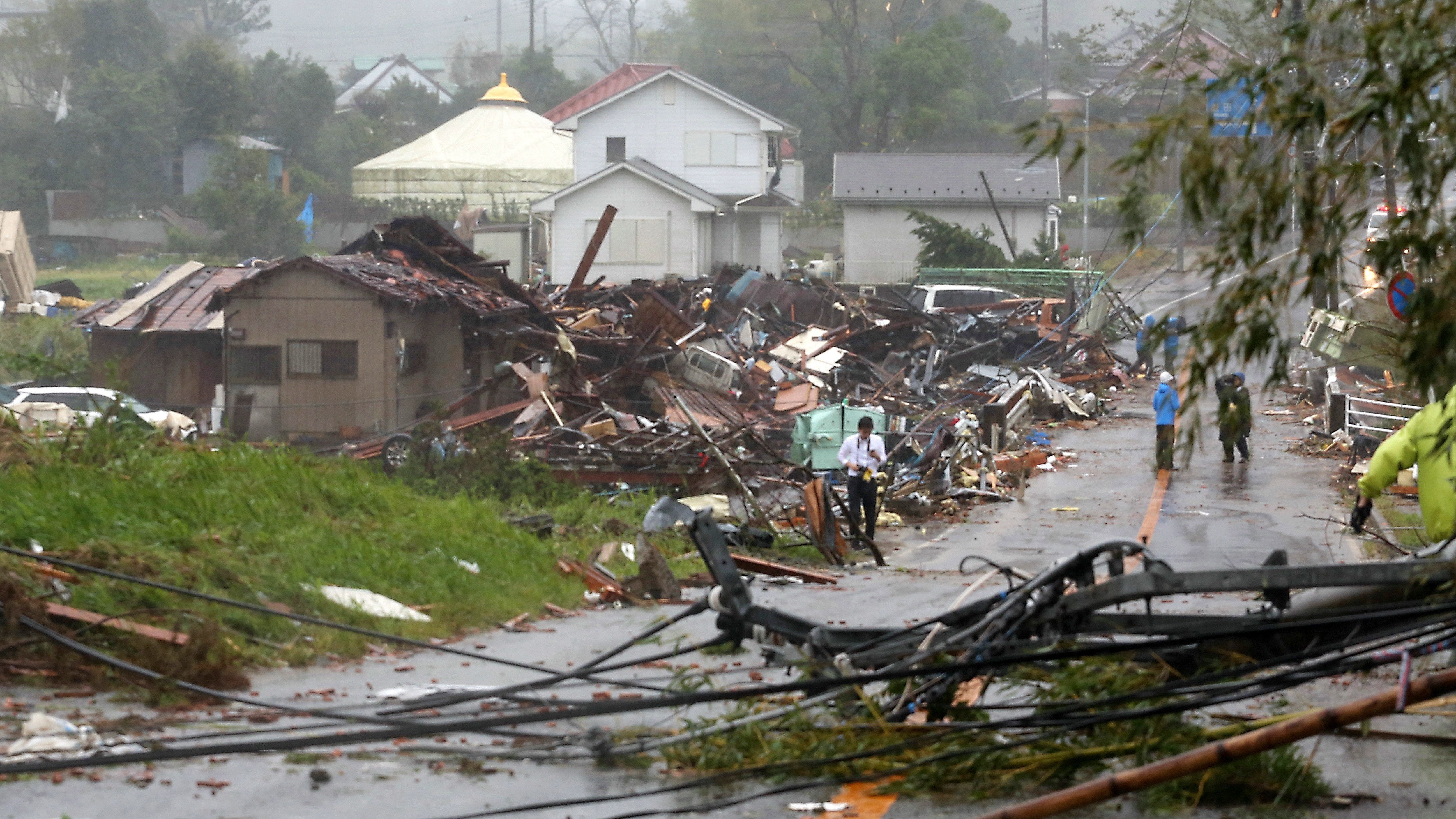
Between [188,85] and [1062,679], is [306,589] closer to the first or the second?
[1062,679]

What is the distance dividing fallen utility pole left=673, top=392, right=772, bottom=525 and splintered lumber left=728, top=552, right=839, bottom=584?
8.46 feet

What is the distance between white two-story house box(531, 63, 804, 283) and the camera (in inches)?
1800

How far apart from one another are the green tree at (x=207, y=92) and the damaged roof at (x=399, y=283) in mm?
39417

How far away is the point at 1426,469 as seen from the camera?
7.08 m

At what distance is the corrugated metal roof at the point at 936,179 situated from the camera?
50.6 meters

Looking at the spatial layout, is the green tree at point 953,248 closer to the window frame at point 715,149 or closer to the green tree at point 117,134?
the window frame at point 715,149

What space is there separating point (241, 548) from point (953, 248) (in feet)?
128

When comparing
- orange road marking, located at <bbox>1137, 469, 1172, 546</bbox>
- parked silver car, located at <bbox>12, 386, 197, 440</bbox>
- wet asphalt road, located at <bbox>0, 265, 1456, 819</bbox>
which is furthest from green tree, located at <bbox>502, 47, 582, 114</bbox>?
wet asphalt road, located at <bbox>0, 265, 1456, 819</bbox>

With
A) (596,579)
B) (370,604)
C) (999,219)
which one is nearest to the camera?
(370,604)

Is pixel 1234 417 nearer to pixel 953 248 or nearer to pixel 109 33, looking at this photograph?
pixel 953 248

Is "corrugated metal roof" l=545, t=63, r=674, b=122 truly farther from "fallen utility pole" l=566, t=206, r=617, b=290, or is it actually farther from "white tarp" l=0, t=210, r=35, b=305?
"fallen utility pole" l=566, t=206, r=617, b=290

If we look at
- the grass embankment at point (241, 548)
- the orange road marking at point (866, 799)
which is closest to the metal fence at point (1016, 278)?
the grass embankment at point (241, 548)

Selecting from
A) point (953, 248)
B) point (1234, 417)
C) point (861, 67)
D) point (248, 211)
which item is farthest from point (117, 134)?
point (1234, 417)

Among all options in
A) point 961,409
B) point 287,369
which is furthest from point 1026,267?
point 287,369
